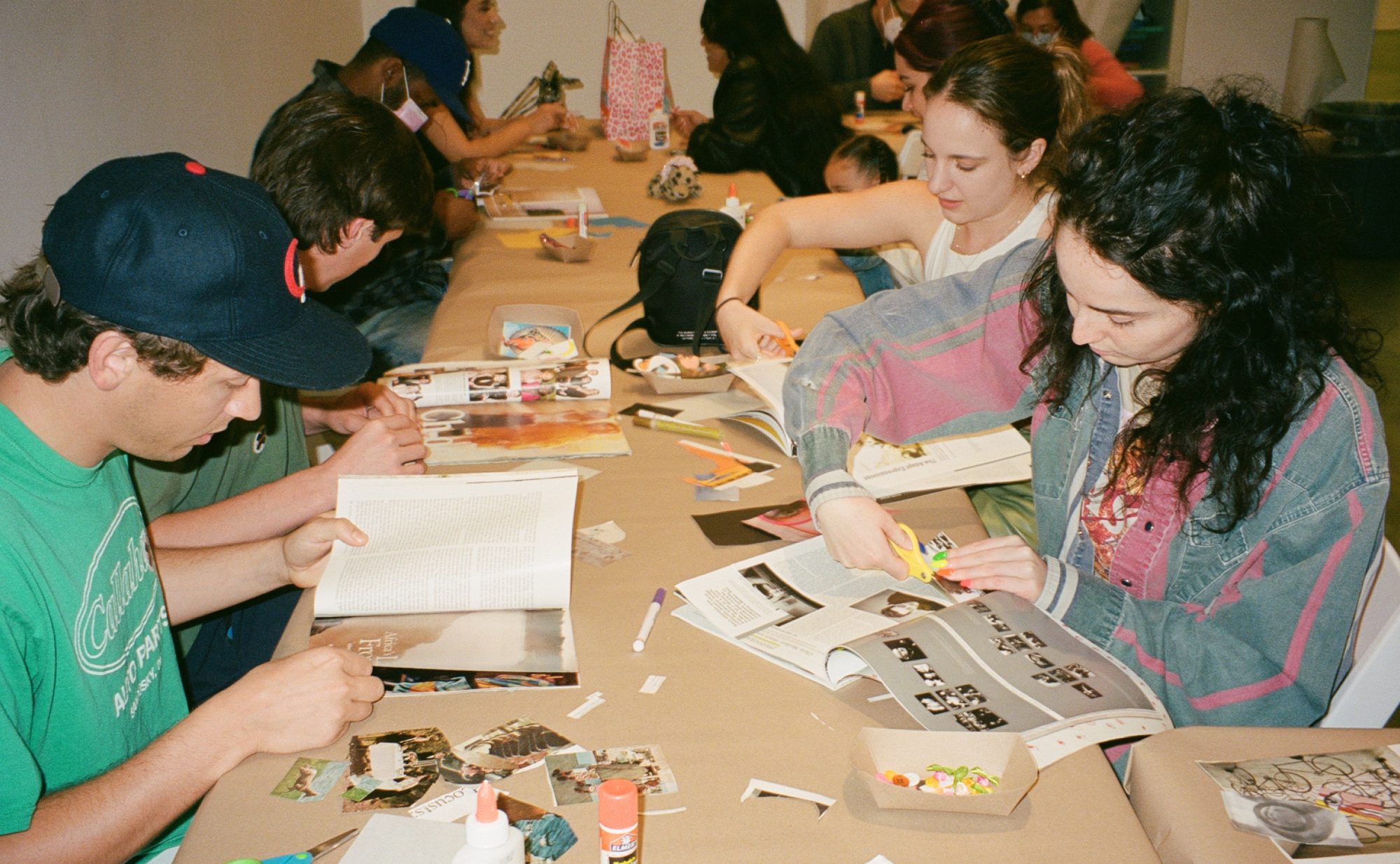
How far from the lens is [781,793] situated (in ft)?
3.19

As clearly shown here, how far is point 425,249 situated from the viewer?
10.5ft

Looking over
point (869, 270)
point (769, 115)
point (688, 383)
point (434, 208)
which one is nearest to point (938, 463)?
point (688, 383)

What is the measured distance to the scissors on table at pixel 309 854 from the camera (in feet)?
2.84

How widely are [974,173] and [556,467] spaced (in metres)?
1.05

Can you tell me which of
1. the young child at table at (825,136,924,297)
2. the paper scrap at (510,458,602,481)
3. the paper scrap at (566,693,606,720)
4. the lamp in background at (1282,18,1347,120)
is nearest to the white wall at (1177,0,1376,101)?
the lamp in background at (1282,18,1347,120)

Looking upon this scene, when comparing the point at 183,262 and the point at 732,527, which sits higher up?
the point at 183,262

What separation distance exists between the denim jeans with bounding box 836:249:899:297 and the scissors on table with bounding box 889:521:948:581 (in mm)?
1922

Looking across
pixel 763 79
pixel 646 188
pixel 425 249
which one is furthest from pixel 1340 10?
pixel 425 249

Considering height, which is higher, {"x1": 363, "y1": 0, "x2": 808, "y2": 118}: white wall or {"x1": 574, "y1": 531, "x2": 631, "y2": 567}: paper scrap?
{"x1": 363, "y1": 0, "x2": 808, "y2": 118}: white wall

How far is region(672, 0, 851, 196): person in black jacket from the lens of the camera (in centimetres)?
404

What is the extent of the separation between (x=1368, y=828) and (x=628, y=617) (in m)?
0.77

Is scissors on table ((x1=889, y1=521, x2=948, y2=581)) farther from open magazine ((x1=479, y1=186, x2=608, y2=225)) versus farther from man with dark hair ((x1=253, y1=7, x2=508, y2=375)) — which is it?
open magazine ((x1=479, y1=186, x2=608, y2=225))

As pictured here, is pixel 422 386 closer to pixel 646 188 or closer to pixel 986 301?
pixel 986 301

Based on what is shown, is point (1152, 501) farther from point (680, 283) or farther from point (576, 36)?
point (576, 36)
